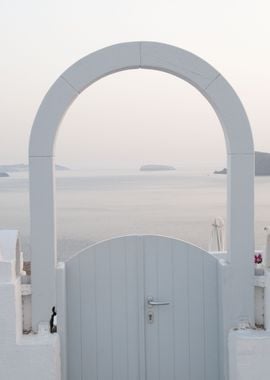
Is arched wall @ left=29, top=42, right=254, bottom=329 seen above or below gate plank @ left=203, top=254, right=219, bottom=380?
above

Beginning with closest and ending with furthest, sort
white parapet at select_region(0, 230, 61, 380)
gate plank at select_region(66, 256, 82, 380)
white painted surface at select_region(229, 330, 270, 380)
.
A: white parapet at select_region(0, 230, 61, 380)
white painted surface at select_region(229, 330, 270, 380)
gate plank at select_region(66, 256, 82, 380)

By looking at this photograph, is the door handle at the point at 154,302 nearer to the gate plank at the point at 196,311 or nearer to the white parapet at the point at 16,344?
the gate plank at the point at 196,311

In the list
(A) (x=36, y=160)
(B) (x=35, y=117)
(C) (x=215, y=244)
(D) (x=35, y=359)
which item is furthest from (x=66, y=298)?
(C) (x=215, y=244)

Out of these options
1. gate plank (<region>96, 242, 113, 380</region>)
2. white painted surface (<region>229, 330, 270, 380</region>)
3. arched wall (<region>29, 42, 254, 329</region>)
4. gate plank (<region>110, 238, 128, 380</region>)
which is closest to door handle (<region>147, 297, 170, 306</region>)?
gate plank (<region>110, 238, 128, 380</region>)

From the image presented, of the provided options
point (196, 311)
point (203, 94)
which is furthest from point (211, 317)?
point (203, 94)

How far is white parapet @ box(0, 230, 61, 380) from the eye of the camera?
556cm

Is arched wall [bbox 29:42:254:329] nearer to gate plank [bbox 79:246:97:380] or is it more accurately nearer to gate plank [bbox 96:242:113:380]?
gate plank [bbox 79:246:97:380]

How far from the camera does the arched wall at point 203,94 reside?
575 centimetres

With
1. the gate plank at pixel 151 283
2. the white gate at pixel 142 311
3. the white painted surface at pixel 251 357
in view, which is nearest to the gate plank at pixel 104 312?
the white gate at pixel 142 311

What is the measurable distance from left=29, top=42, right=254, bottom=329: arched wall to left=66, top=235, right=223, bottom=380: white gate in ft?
1.05

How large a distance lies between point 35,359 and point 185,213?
48.7m

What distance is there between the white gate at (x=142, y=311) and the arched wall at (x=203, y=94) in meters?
0.32

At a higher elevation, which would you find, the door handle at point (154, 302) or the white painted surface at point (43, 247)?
the white painted surface at point (43, 247)

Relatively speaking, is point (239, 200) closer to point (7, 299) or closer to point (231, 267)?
point (231, 267)
